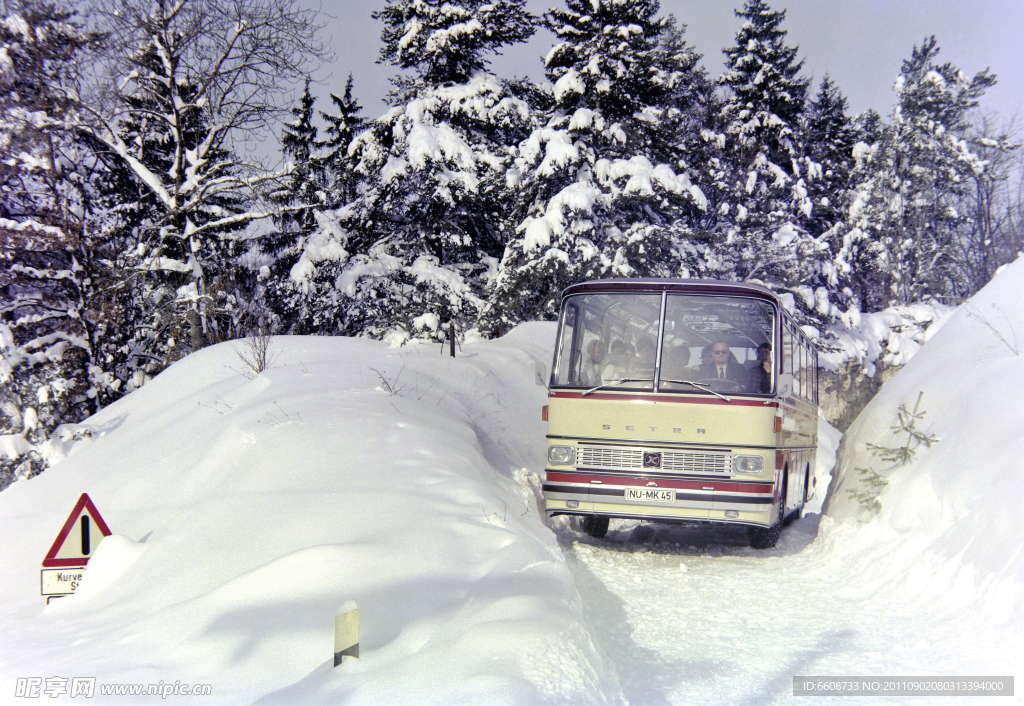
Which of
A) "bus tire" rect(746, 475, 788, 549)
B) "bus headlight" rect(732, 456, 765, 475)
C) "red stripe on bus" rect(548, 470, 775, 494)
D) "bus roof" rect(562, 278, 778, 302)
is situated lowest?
"bus tire" rect(746, 475, 788, 549)

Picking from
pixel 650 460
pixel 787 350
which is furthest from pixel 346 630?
pixel 787 350

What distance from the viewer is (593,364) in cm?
854

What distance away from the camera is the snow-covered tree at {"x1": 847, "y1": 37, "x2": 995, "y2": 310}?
36125 millimetres

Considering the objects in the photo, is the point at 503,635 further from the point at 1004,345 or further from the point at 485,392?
the point at 485,392

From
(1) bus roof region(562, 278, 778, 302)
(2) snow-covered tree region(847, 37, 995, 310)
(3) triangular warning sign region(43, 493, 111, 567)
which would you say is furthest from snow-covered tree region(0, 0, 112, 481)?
(2) snow-covered tree region(847, 37, 995, 310)

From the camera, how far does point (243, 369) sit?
12344mm

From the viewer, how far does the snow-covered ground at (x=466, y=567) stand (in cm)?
442

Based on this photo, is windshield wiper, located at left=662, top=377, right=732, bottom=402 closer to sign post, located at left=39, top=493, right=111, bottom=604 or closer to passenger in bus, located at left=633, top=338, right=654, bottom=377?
passenger in bus, located at left=633, top=338, right=654, bottom=377

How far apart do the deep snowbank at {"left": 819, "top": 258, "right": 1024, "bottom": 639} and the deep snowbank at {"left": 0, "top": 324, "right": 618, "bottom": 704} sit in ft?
9.56

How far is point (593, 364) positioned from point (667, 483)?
4.98ft

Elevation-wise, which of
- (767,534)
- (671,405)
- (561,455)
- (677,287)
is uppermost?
(677,287)

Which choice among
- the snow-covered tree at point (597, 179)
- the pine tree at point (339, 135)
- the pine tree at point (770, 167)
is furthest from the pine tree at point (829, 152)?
the pine tree at point (339, 135)

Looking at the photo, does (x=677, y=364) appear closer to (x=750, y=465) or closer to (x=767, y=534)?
(x=750, y=465)

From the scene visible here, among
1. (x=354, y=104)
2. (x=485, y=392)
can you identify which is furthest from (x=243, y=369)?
(x=354, y=104)
